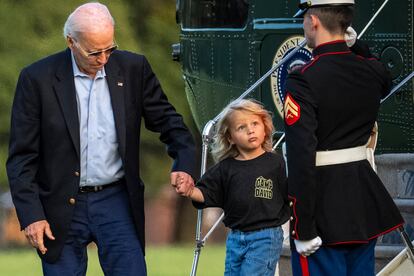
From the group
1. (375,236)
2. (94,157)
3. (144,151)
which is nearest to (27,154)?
(94,157)

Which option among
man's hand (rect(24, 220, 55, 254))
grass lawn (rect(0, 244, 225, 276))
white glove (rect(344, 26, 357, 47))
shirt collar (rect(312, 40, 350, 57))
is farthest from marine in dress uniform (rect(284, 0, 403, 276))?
grass lawn (rect(0, 244, 225, 276))

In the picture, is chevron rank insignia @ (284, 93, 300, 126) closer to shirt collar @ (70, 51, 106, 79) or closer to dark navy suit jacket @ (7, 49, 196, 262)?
dark navy suit jacket @ (7, 49, 196, 262)

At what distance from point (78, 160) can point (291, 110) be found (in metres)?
0.97

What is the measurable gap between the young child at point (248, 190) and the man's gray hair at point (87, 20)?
898 mm

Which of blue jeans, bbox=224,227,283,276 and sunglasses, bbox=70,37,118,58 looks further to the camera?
blue jeans, bbox=224,227,283,276

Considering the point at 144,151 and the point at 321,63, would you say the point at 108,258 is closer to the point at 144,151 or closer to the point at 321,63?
the point at 321,63

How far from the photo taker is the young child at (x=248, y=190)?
7.15m

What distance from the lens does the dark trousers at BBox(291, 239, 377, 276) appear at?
6.46m

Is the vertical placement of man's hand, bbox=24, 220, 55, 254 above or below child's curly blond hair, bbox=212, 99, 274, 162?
below

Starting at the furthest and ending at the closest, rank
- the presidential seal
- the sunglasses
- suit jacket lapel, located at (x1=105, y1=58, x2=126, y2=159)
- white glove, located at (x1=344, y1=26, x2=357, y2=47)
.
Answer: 1. the presidential seal
2. white glove, located at (x1=344, y1=26, x2=357, y2=47)
3. suit jacket lapel, located at (x1=105, y1=58, x2=126, y2=159)
4. the sunglasses

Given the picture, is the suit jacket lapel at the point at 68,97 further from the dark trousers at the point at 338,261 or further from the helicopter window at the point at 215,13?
the helicopter window at the point at 215,13

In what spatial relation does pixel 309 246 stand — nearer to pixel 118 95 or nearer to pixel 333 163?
pixel 333 163

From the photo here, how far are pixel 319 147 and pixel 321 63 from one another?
345 millimetres

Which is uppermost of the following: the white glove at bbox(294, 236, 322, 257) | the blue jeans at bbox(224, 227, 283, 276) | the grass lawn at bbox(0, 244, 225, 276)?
the white glove at bbox(294, 236, 322, 257)
